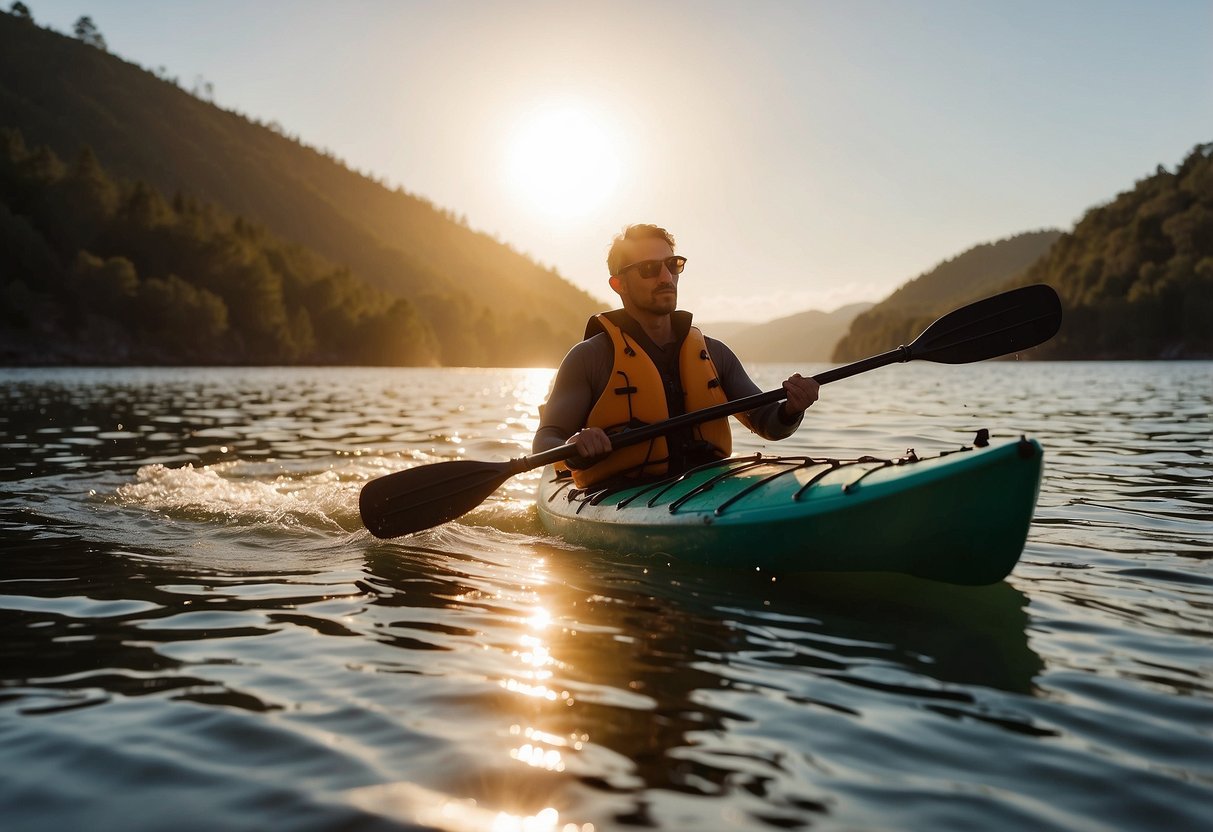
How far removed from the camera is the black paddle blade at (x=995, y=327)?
593cm

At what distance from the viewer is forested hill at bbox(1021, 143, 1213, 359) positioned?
7206 cm

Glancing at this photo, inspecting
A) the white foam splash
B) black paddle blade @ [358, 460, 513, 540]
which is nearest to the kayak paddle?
black paddle blade @ [358, 460, 513, 540]

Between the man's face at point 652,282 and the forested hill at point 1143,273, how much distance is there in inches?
2992

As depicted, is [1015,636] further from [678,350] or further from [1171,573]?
[678,350]

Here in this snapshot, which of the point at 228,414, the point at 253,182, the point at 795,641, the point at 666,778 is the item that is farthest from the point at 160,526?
the point at 253,182

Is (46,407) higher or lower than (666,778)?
higher

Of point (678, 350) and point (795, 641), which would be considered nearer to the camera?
point (795, 641)

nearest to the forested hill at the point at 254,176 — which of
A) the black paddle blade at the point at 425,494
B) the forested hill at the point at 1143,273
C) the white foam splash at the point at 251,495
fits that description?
the forested hill at the point at 1143,273

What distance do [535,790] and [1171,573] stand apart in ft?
12.7

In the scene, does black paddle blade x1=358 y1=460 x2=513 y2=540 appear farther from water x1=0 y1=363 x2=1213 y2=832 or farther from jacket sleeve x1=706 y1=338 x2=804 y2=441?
jacket sleeve x1=706 y1=338 x2=804 y2=441

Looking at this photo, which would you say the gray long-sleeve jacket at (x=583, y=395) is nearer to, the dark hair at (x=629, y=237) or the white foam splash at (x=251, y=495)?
the dark hair at (x=629, y=237)

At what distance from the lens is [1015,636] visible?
3797mm

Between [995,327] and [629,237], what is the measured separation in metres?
2.49

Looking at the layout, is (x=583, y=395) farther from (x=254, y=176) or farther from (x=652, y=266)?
(x=254, y=176)
